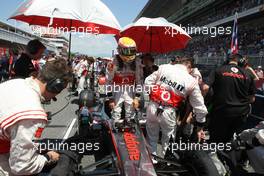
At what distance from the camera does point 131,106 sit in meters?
4.88

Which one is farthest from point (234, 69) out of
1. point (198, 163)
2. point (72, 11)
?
point (72, 11)

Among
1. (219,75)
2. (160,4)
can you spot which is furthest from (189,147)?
(160,4)

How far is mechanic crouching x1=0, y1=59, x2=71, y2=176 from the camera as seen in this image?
201 centimetres

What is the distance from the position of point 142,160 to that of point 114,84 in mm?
2013

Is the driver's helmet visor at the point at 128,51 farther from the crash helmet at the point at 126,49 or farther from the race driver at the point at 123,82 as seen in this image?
the race driver at the point at 123,82

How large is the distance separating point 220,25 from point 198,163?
29.9 meters

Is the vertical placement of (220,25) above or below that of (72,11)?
above

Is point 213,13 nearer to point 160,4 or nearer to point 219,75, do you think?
point 160,4

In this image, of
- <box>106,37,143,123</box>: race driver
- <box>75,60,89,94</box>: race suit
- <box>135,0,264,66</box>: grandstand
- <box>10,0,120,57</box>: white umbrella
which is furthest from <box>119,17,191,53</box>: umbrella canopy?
<box>75,60,89,94</box>: race suit

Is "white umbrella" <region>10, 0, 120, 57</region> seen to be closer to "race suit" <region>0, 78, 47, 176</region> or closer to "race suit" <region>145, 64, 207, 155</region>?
"race suit" <region>145, 64, 207, 155</region>

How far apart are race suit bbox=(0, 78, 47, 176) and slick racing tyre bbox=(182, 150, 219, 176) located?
158 cm

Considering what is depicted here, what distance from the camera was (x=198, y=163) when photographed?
3.22 metres

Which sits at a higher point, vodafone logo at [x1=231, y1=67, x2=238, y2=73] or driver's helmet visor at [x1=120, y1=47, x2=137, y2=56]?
driver's helmet visor at [x1=120, y1=47, x2=137, y2=56]

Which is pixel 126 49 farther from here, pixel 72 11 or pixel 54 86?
pixel 54 86
